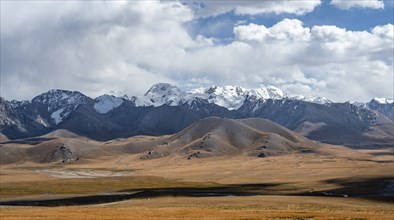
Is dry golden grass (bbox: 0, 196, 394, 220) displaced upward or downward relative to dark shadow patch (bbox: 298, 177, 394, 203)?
upward

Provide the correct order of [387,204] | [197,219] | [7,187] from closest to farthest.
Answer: [197,219], [387,204], [7,187]

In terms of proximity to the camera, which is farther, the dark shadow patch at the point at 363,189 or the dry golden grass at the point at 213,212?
the dark shadow patch at the point at 363,189

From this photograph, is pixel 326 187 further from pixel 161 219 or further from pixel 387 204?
pixel 161 219

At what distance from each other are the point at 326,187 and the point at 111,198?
2809 inches

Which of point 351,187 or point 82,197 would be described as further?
point 351,187

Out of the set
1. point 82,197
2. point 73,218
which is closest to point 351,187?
point 82,197

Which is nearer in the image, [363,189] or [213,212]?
[213,212]

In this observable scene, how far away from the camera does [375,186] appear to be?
159 metres

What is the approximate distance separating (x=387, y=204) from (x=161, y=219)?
68.6 m

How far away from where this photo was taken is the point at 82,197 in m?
140

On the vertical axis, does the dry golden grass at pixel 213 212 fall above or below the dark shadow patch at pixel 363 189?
above

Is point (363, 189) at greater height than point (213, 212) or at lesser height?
lesser

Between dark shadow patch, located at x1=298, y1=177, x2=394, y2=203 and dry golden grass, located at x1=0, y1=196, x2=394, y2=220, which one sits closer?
dry golden grass, located at x1=0, y1=196, x2=394, y2=220

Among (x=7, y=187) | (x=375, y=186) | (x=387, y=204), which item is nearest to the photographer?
(x=387, y=204)
